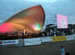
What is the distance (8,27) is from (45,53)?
29109 mm

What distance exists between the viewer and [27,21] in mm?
48969

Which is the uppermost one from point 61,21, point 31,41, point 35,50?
point 61,21

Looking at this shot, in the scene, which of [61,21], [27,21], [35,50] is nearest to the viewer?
[35,50]

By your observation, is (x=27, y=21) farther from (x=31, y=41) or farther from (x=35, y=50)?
(x=35, y=50)

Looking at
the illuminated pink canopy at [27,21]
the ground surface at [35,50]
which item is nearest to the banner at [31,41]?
the ground surface at [35,50]

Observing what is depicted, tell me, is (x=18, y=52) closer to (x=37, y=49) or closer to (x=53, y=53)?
(x=37, y=49)

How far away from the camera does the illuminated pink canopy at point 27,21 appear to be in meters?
43.5

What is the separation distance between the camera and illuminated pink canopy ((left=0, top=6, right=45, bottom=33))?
143 ft

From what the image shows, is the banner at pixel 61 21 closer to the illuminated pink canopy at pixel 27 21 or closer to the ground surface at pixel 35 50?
the illuminated pink canopy at pixel 27 21

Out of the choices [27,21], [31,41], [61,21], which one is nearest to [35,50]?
[31,41]

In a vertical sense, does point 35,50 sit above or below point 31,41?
below

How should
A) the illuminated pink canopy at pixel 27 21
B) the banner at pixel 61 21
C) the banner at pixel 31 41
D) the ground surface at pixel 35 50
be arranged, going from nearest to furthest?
the ground surface at pixel 35 50, the banner at pixel 31 41, the illuminated pink canopy at pixel 27 21, the banner at pixel 61 21

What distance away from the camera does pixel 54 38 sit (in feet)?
91.7

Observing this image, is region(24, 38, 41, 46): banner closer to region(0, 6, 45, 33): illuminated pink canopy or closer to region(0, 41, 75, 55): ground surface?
region(0, 41, 75, 55): ground surface
